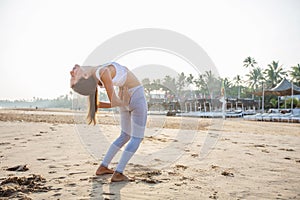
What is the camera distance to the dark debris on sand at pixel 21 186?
2139mm

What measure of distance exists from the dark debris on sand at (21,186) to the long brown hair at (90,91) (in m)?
0.82

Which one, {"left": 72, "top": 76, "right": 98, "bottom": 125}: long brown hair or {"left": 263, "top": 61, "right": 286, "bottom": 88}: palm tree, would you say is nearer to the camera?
{"left": 72, "top": 76, "right": 98, "bottom": 125}: long brown hair

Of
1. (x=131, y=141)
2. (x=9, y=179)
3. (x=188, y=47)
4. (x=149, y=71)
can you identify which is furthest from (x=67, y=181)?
(x=188, y=47)

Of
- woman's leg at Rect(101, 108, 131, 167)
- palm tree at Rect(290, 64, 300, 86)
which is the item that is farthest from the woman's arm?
palm tree at Rect(290, 64, 300, 86)

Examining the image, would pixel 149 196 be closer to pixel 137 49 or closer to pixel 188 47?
pixel 137 49

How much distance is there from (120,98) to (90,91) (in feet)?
1.06

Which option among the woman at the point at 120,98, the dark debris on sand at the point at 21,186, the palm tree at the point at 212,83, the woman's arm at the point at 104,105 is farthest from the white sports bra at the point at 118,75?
the palm tree at the point at 212,83

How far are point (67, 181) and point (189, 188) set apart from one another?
112cm

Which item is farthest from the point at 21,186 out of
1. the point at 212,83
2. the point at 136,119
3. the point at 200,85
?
the point at 200,85

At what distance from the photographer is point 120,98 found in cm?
285

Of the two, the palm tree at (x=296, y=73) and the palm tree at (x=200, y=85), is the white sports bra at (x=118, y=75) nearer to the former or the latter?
the palm tree at (x=296, y=73)

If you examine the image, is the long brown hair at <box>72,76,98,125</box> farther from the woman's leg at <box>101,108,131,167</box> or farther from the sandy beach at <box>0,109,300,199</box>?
the sandy beach at <box>0,109,300,199</box>

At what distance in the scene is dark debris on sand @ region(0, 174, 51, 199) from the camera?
2139 millimetres

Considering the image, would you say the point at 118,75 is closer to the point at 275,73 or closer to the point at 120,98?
the point at 120,98
